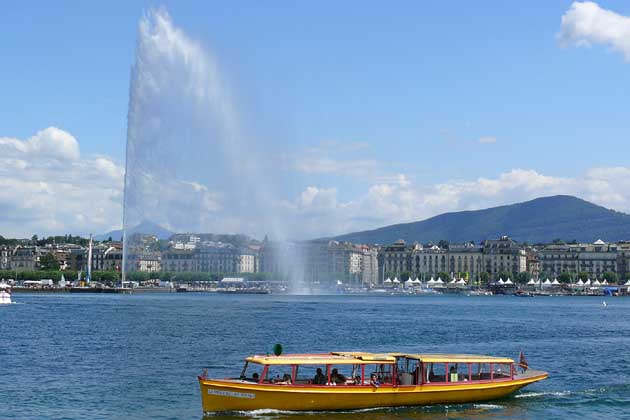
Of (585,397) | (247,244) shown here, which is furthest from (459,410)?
(247,244)

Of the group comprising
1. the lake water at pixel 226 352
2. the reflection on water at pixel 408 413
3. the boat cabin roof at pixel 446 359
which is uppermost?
the boat cabin roof at pixel 446 359

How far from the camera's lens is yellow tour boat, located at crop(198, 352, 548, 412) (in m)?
28.8

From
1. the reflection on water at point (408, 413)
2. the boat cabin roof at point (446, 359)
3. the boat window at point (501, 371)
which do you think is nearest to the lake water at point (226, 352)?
the reflection on water at point (408, 413)

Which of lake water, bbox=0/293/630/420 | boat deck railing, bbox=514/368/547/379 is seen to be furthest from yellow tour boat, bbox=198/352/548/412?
lake water, bbox=0/293/630/420

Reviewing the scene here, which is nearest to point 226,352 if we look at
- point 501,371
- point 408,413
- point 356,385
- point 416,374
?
point 501,371

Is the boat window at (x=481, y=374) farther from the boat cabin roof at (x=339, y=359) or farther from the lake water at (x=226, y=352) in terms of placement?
the lake water at (x=226, y=352)

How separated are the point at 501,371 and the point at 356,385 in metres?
6.93

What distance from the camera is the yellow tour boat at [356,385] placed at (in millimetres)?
28750

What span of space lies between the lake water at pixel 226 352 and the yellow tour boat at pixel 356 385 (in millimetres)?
369

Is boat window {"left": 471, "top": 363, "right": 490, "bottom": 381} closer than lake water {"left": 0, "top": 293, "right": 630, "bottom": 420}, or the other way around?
lake water {"left": 0, "top": 293, "right": 630, "bottom": 420}

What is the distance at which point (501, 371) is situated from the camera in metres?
34.2

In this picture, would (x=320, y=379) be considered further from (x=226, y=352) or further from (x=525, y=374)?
(x=226, y=352)

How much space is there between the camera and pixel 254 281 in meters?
183

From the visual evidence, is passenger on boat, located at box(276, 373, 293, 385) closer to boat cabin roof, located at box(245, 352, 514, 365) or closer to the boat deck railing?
boat cabin roof, located at box(245, 352, 514, 365)
